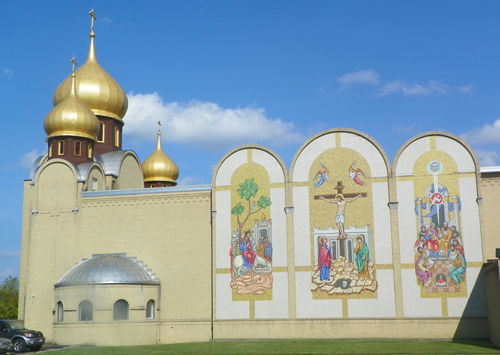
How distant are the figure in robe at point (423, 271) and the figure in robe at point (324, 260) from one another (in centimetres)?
386

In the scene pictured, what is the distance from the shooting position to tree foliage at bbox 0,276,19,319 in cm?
4381

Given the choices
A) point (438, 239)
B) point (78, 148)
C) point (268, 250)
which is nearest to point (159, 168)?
point (78, 148)

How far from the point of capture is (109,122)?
38.8m

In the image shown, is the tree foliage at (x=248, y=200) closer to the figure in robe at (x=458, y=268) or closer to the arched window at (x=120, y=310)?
the arched window at (x=120, y=310)

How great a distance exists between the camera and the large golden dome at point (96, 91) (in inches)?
1503

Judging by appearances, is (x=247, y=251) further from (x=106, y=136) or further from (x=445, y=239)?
(x=106, y=136)

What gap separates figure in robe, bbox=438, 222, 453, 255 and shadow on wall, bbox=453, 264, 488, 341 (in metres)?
1.68

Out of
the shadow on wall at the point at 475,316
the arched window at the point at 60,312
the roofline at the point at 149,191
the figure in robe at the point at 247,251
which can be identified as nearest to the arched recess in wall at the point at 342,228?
the figure in robe at the point at 247,251

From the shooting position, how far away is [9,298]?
154 feet

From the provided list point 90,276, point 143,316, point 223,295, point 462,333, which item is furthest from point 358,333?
point 90,276

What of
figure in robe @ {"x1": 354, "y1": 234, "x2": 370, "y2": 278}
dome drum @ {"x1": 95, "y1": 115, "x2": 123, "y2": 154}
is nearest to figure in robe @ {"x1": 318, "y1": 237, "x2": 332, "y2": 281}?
figure in robe @ {"x1": 354, "y1": 234, "x2": 370, "y2": 278}

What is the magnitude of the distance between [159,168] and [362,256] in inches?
766

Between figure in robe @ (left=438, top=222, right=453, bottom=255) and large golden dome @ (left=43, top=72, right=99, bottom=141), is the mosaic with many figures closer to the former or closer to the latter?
figure in robe @ (left=438, top=222, right=453, bottom=255)

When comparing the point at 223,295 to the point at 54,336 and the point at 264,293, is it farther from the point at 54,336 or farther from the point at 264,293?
the point at 54,336
